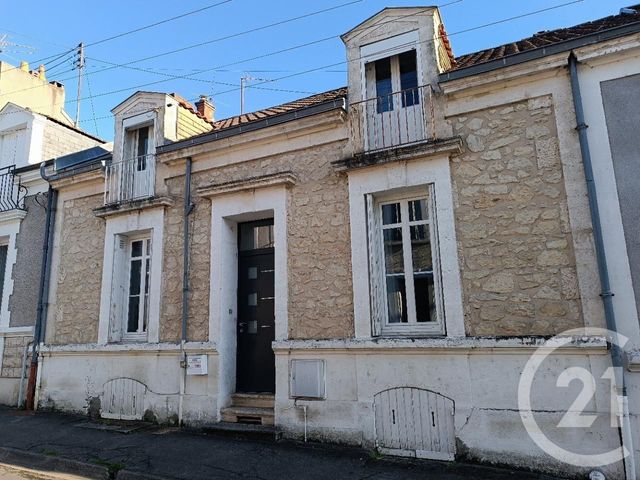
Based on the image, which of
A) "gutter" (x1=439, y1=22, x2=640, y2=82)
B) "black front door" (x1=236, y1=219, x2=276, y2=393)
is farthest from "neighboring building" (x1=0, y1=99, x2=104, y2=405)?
"gutter" (x1=439, y1=22, x2=640, y2=82)

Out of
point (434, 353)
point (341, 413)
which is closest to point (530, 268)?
point (434, 353)

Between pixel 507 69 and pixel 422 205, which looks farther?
pixel 422 205

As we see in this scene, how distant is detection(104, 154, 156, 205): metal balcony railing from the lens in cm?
764

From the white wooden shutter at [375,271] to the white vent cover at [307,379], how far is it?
86 cm

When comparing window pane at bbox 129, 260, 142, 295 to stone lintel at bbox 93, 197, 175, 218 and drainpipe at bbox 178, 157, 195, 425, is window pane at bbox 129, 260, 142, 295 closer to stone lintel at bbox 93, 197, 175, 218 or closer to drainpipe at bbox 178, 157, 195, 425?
stone lintel at bbox 93, 197, 175, 218

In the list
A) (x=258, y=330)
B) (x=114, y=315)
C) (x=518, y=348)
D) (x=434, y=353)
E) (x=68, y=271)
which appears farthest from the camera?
(x=68, y=271)

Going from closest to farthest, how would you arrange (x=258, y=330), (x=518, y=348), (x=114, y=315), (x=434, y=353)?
1. (x=518, y=348)
2. (x=434, y=353)
3. (x=258, y=330)
4. (x=114, y=315)

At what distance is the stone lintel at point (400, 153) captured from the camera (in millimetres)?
5391

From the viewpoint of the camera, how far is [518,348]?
4746 millimetres

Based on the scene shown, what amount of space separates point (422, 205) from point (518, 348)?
2.00m

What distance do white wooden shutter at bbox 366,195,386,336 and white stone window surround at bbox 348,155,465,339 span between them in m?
0.04

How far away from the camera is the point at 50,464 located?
5.13m

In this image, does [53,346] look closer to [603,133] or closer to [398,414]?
[398,414]

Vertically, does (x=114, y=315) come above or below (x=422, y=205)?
below
